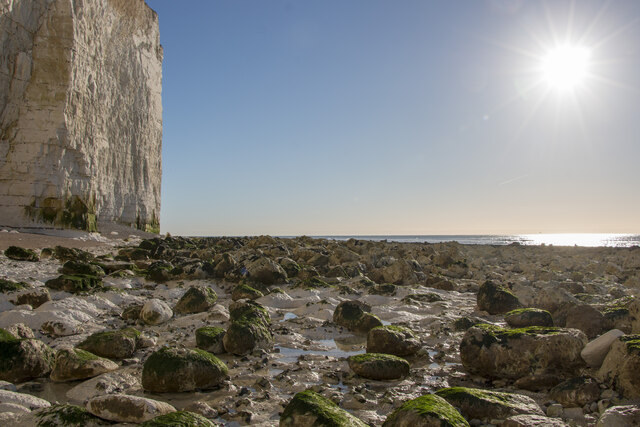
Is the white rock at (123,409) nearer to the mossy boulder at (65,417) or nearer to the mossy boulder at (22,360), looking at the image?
the mossy boulder at (65,417)

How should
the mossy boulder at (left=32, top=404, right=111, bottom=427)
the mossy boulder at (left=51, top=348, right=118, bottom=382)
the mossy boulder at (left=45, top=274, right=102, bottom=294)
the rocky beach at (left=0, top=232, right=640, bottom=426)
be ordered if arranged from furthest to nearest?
the mossy boulder at (left=45, top=274, right=102, bottom=294) → the mossy boulder at (left=51, top=348, right=118, bottom=382) → the rocky beach at (left=0, top=232, right=640, bottom=426) → the mossy boulder at (left=32, top=404, right=111, bottom=427)

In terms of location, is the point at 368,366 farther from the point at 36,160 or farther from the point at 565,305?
the point at 36,160

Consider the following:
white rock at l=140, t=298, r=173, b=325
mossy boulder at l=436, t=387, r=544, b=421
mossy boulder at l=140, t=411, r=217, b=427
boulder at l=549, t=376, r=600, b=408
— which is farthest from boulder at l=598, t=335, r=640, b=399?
white rock at l=140, t=298, r=173, b=325

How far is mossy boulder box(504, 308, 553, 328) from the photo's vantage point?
471 cm

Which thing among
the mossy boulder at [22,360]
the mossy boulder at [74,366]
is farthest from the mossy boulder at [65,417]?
the mossy boulder at [22,360]

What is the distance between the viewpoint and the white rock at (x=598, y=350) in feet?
10.4

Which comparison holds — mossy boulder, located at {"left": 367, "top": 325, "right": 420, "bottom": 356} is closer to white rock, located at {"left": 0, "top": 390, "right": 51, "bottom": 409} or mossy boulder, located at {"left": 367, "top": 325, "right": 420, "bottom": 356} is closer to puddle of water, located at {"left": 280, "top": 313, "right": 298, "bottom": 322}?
puddle of water, located at {"left": 280, "top": 313, "right": 298, "bottom": 322}

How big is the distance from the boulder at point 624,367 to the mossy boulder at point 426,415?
1.36m

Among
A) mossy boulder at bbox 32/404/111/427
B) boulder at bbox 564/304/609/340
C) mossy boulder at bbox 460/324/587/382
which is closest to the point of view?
mossy boulder at bbox 32/404/111/427

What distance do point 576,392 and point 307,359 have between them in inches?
86.8

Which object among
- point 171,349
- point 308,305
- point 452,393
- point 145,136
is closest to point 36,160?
point 145,136

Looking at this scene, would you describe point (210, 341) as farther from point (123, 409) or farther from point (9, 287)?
point (9, 287)

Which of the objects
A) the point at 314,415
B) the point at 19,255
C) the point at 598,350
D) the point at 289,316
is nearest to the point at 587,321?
the point at 598,350

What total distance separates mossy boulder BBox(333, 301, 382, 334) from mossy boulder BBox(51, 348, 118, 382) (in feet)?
9.01
